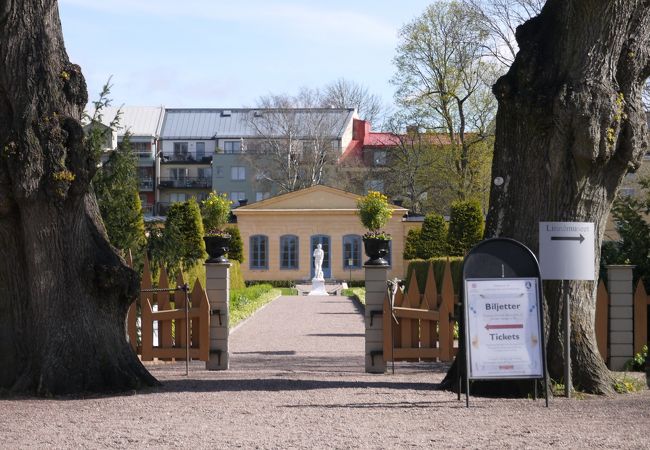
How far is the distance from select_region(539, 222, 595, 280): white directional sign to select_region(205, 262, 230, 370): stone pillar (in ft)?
15.1

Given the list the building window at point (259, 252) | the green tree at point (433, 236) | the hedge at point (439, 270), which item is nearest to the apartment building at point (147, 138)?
the building window at point (259, 252)

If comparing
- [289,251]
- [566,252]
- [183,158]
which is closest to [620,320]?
[566,252]

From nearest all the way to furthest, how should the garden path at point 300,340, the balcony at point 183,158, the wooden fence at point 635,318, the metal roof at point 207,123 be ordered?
1. the wooden fence at point 635,318
2. the garden path at point 300,340
3. the balcony at point 183,158
4. the metal roof at point 207,123

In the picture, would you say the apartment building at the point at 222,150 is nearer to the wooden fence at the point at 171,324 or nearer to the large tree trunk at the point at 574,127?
the wooden fence at the point at 171,324

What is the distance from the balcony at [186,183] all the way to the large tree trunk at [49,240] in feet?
234

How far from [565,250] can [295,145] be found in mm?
55118

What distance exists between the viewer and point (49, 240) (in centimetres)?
988

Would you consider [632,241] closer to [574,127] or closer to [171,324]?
[574,127]

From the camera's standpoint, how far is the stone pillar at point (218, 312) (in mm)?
12945

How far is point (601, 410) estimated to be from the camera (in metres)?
8.72

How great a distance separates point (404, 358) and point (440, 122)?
34919 mm

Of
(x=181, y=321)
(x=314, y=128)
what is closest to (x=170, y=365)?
(x=181, y=321)

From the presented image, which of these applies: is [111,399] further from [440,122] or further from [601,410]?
Result: [440,122]

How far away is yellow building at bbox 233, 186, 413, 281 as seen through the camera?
173 feet
